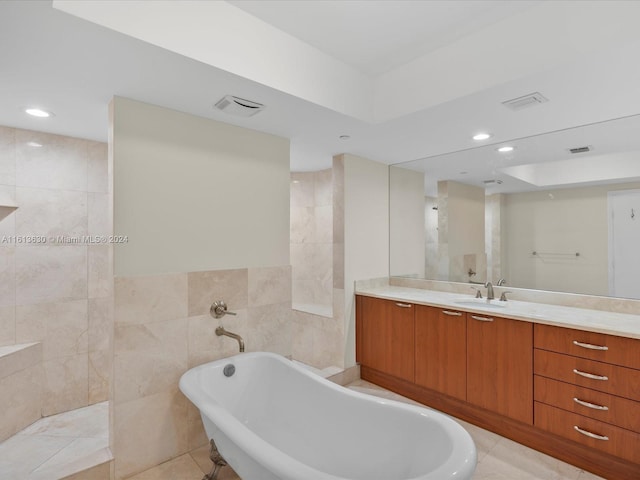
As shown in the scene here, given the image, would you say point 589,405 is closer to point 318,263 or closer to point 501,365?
point 501,365

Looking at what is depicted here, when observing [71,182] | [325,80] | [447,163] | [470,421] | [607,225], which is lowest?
[470,421]

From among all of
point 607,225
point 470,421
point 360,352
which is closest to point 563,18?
point 607,225

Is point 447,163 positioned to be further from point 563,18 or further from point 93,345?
point 93,345

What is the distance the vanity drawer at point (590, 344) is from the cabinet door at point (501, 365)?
88 millimetres

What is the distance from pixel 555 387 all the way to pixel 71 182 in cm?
380

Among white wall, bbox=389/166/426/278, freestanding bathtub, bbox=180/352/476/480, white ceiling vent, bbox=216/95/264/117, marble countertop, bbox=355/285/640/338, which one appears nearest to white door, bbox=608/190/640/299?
marble countertop, bbox=355/285/640/338

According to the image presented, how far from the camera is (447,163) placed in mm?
3383

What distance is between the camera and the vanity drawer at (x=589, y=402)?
6.21 ft

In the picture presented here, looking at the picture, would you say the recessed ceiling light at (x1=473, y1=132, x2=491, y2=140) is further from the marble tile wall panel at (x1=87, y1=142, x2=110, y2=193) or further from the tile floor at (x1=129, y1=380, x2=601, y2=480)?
the marble tile wall panel at (x1=87, y1=142, x2=110, y2=193)

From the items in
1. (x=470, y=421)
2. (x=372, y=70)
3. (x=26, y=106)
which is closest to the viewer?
(x=26, y=106)

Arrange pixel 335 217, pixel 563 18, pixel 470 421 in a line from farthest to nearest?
pixel 335 217, pixel 470 421, pixel 563 18

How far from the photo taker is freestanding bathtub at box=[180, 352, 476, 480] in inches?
52.5

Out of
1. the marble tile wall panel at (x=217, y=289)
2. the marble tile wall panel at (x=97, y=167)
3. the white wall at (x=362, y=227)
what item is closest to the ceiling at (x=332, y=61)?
→ the marble tile wall panel at (x=97, y=167)

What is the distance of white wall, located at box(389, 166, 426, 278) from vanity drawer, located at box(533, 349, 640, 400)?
5.14 ft
